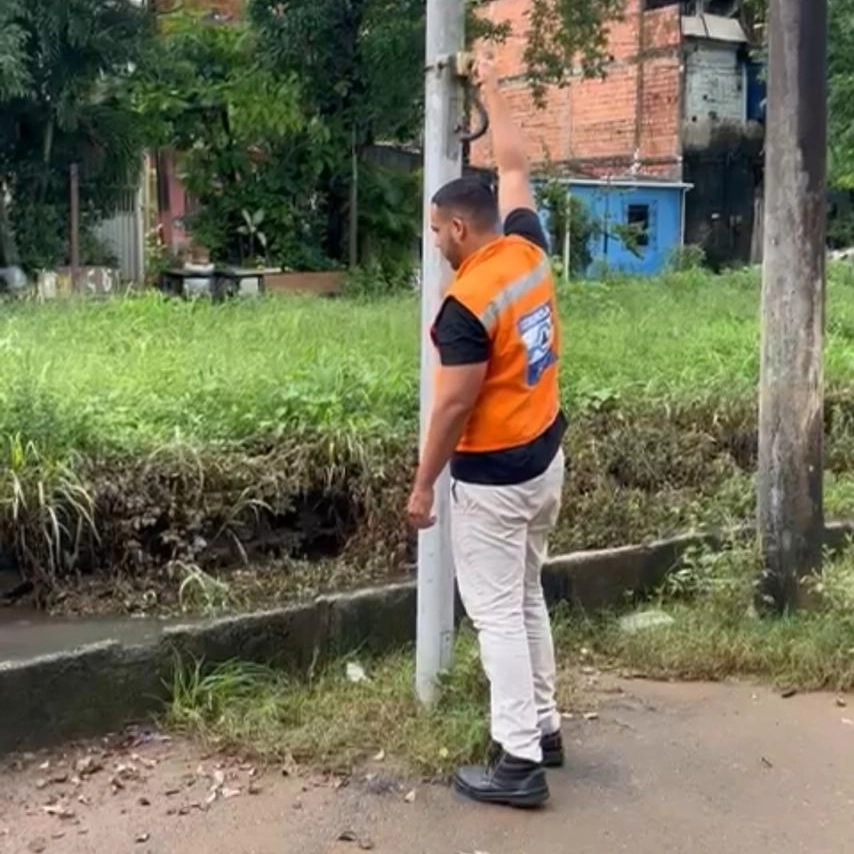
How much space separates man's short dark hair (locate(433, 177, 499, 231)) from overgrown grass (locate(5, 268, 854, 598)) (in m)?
1.81

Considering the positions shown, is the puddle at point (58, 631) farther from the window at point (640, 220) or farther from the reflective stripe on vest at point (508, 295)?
the window at point (640, 220)

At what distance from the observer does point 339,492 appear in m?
5.20

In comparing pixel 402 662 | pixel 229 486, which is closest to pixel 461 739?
pixel 402 662

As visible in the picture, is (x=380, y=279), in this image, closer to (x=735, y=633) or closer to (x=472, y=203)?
(x=735, y=633)

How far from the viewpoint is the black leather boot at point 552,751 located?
11.9 feet

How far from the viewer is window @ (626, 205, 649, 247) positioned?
22.3 metres

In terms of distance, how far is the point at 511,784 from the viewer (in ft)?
10.9

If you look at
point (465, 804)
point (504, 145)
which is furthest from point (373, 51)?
point (465, 804)

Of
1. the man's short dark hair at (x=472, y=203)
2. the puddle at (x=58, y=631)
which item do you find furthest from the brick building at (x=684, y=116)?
the man's short dark hair at (x=472, y=203)

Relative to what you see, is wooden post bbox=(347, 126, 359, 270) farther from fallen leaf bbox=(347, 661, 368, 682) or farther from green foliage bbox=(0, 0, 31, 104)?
fallen leaf bbox=(347, 661, 368, 682)

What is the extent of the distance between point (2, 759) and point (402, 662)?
1.36 meters

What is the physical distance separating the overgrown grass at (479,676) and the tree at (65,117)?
34.6ft

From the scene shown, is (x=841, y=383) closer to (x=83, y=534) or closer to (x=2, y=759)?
(x=83, y=534)

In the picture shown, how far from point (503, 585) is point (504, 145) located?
4.38 ft
